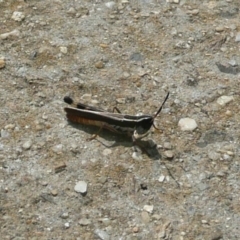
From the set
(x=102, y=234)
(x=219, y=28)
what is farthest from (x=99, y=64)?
(x=102, y=234)

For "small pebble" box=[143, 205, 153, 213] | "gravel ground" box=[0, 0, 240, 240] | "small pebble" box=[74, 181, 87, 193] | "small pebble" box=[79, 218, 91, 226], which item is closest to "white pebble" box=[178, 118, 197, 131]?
"gravel ground" box=[0, 0, 240, 240]

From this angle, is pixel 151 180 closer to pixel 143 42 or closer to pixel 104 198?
pixel 104 198

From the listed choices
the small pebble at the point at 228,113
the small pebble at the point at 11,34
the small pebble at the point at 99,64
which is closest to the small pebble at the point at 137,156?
the small pebble at the point at 228,113

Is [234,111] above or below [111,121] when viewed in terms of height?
below

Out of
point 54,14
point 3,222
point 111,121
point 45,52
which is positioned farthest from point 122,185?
point 54,14

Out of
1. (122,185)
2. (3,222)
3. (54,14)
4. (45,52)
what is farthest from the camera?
(54,14)

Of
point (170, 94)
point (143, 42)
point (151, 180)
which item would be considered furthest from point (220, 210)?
point (143, 42)

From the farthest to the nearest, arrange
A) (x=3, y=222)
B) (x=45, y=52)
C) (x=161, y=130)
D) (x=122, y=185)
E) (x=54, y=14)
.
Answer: (x=54, y=14) < (x=45, y=52) < (x=161, y=130) < (x=122, y=185) < (x=3, y=222)

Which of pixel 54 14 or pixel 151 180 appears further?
pixel 54 14
